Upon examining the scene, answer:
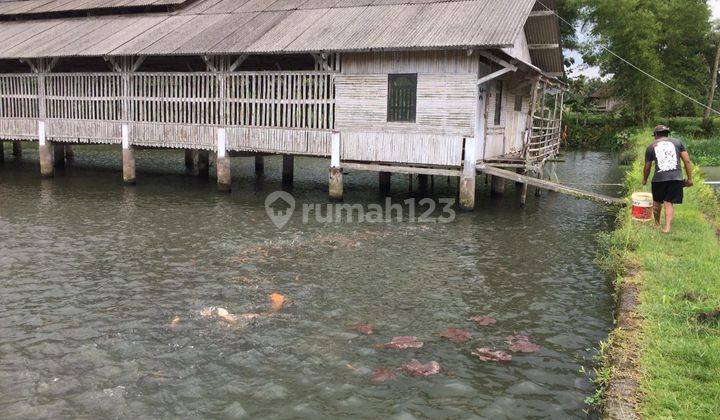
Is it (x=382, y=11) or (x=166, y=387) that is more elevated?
(x=382, y=11)

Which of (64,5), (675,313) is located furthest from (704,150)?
(64,5)

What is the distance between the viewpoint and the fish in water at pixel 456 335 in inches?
289

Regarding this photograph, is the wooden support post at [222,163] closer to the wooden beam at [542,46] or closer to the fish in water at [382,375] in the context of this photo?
the wooden beam at [542,46]

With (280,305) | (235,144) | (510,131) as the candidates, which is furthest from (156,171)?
(280,305)

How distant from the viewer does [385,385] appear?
20.2 feet

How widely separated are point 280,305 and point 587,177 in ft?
65.6

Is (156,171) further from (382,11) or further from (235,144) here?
(382,11)

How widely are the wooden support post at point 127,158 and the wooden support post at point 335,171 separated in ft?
24.0

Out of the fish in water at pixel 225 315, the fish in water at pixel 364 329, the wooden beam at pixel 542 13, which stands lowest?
the fish in water at pixel 364 329

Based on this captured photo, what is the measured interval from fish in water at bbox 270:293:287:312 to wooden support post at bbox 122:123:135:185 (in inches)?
497

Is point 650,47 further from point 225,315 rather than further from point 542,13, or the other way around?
point 225,315

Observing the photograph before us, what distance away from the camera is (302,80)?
55.8ft

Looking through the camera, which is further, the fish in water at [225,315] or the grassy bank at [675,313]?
the fish in water at [225,315]

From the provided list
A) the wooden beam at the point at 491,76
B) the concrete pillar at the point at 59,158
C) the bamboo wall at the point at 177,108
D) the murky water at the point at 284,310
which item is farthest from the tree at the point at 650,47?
the concrete pillar at the point at 59,158
